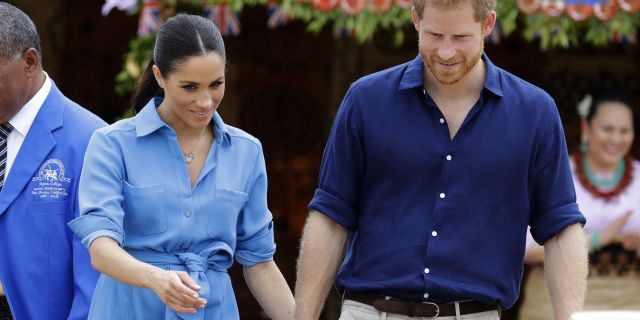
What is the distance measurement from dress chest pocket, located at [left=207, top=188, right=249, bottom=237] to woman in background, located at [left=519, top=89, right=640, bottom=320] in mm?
2953

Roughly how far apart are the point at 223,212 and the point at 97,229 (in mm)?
438

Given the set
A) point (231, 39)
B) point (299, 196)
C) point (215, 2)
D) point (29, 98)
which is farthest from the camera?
point (299, 196)

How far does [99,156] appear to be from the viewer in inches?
170

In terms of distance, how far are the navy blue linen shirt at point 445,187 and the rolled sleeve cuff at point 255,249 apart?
0.23 m

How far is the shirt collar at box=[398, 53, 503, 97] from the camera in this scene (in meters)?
4.50

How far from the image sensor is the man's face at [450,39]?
14.0 feet

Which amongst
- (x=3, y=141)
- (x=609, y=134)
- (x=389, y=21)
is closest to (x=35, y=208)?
(x=3, y=141)

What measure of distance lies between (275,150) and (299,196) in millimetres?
395

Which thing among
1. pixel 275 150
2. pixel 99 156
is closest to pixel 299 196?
pixel 275 150

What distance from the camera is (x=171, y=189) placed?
4316 mm

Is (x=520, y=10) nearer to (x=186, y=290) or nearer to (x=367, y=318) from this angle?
(x=367, y=318)

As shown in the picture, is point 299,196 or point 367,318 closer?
point 367,318

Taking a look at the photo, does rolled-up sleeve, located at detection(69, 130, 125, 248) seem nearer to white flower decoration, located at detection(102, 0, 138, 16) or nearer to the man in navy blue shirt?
the man in navy blue shirt

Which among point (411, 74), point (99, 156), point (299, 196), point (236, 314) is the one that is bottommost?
point (299, 196)
